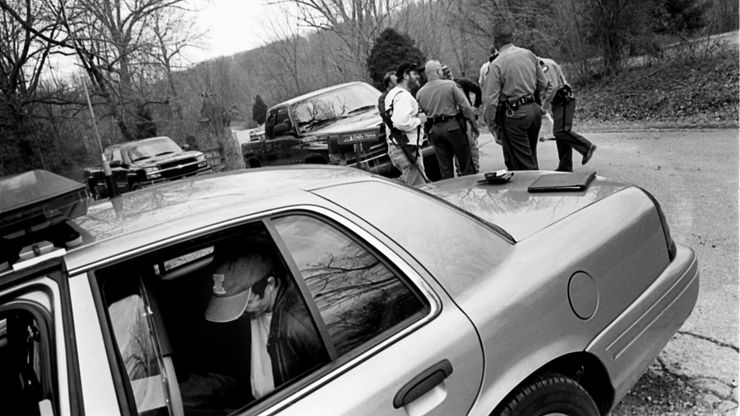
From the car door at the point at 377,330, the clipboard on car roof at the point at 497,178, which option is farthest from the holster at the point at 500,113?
the car door at the point at 377,330

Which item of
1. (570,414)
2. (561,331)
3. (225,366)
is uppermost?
(225,366)

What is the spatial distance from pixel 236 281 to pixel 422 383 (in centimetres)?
76

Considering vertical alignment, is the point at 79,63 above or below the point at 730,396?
above

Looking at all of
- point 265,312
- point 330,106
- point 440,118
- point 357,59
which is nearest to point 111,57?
point 357,59

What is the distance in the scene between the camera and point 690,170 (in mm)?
6277

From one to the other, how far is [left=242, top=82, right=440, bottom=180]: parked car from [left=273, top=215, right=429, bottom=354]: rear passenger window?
5091mm

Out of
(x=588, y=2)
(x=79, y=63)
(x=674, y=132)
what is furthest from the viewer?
(x=79, y=63)

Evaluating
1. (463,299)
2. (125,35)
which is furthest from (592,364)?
(125,35)

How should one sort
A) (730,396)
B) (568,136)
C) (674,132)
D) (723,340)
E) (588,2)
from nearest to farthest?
(730,396) < (723,340) < (568,136) < (674,132) < (588,2)

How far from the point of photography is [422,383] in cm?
149

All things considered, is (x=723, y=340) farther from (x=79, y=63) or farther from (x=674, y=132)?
(x=79, y=63)

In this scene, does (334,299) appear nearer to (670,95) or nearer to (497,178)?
(497,178)

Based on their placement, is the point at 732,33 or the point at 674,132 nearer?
the point at 674,132

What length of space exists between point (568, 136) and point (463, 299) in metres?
5.17
